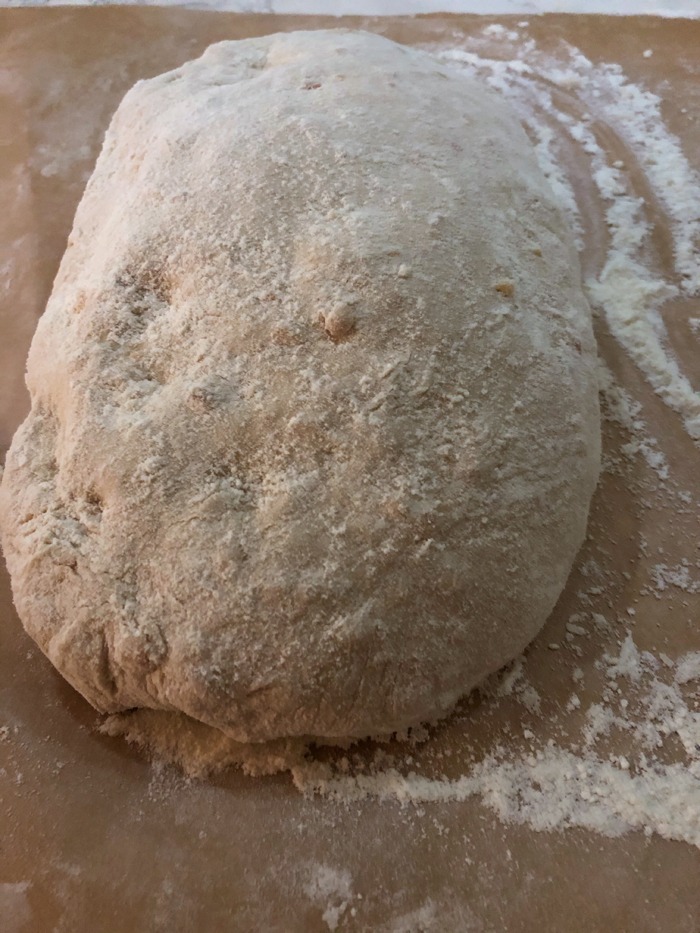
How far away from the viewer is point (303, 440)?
3.57 ft

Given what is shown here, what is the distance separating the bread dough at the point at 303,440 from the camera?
1037 millimetres

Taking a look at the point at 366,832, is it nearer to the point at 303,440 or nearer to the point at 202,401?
the point at 303,440

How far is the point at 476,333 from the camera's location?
1.17 m

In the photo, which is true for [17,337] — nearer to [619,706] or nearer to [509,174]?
[509,174]

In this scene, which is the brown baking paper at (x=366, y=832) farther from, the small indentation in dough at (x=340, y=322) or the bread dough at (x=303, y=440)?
the small indentation in dough at (x=340, y=322)

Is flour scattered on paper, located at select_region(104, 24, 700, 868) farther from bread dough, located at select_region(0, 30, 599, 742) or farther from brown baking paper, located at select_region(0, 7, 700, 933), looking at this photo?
bread dough, located at select_region(0, 30, 599, 742)

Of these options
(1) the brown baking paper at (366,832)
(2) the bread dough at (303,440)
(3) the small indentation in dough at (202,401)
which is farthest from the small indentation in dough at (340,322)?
(1) the brown baking paper at (366,832)

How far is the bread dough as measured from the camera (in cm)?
104

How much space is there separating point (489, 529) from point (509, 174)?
80 centimetres

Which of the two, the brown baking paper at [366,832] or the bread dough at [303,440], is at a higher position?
the bread dough at [303,440]

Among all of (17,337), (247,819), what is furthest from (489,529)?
(17,337)

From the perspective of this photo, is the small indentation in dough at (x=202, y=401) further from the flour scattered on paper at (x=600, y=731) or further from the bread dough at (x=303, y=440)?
the flour scattered on paper at (x=600, y=731)

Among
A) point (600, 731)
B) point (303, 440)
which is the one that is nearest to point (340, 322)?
point (303, 440)

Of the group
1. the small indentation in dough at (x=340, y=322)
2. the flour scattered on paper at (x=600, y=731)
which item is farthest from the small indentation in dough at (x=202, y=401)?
the flour scattered on paper at (x=600, y=731)
